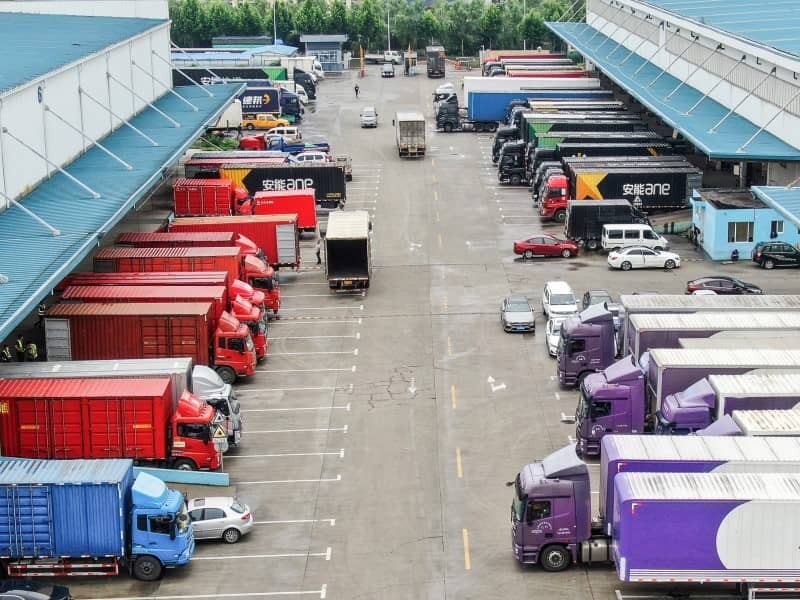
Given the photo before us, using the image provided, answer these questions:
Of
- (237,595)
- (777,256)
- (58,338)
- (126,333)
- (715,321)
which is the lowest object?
(237,595)

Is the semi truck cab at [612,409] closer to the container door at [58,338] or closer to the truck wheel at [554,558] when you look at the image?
the truck wheel at [554,558]

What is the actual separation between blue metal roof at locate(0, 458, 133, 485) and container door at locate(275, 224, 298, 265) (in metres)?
29.8

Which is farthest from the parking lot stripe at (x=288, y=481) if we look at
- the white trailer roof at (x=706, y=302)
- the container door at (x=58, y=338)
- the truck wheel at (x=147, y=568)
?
Result: the white trailer roof at (x=706, y=302)

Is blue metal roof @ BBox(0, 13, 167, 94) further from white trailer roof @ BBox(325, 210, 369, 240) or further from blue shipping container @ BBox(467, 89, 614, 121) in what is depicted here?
blue shipping container @ BBox(467, 89, 614, 121)

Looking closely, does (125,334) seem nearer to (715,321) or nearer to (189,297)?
(189,297)

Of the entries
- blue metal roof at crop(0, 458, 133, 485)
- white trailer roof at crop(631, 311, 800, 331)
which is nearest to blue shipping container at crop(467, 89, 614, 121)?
white trailer roof at crop(631, 311, 800, 331)

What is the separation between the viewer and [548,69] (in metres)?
129

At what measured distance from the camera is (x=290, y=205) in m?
71.1

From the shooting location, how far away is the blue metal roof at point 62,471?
3372cm

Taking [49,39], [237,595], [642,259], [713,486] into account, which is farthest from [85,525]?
[49,39]

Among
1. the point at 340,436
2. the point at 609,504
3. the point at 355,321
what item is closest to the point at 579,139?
the point at 355,321

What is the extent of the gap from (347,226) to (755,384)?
27.4m

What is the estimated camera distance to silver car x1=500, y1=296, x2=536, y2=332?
54781mm

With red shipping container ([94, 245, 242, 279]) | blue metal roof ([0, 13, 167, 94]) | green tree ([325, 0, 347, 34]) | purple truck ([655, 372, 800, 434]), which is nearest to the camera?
purple truck ([655, 372, 800, 434])
